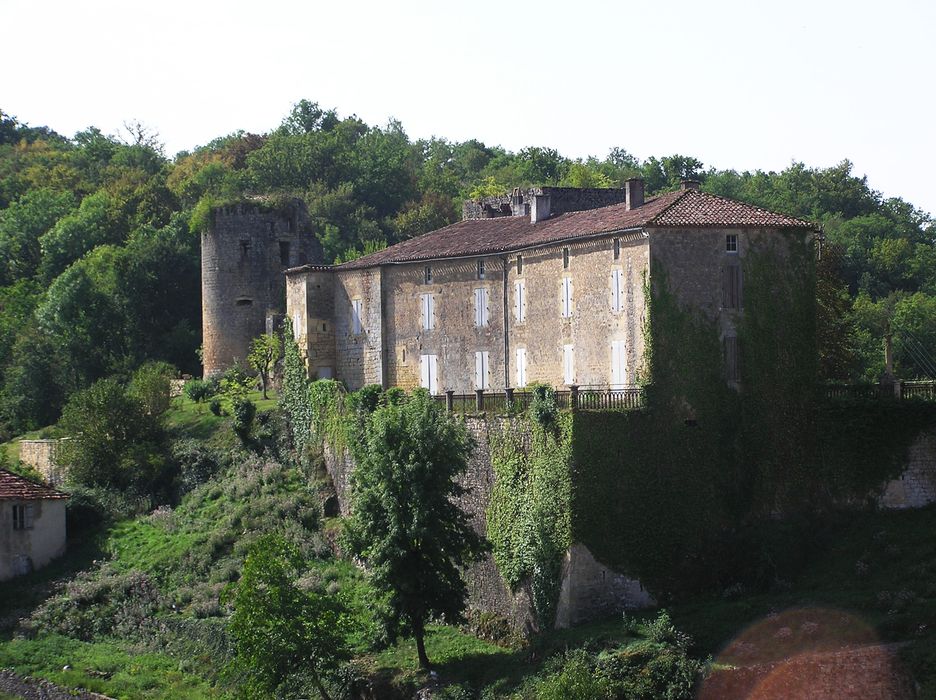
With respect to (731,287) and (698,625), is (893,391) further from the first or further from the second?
(698,625)

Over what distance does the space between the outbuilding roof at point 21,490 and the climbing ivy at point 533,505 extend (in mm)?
17056

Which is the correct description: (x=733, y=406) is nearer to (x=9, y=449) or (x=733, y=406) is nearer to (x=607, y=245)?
(x=607, y=245)

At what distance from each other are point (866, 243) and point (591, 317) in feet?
149

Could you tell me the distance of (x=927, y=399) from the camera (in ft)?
140

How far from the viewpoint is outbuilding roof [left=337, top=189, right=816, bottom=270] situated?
44188 mm

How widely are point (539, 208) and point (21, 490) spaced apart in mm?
20347

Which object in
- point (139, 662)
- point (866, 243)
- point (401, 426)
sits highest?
point (866, 243)

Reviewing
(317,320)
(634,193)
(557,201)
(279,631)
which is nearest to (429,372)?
(317,320)

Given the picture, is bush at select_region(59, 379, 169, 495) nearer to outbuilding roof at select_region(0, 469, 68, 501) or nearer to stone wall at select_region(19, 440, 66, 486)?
stone wall at select_region(19, 440, 66, 486)

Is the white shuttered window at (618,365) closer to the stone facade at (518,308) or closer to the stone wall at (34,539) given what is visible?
the stone facade at (518,308)

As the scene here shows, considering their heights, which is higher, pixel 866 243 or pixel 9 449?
pixel 866 243

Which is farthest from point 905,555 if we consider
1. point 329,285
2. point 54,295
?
point 54,295

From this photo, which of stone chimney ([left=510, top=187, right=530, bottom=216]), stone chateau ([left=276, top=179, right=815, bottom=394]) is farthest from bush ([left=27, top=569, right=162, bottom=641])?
stone chimney ([left=510, top=187, right=530, bottom=216])

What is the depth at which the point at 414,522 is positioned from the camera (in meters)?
40.9
